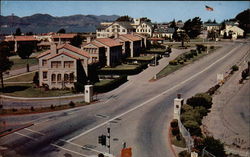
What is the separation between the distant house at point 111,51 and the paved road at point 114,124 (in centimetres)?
1662

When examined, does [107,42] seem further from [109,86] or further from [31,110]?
[31,110]

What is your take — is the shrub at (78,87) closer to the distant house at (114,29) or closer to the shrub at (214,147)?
the shrub at (214,147)

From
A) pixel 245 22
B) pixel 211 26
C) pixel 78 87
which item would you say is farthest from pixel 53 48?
pixel 211 26

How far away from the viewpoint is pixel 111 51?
7625 cm

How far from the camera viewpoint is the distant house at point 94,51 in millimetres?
70688

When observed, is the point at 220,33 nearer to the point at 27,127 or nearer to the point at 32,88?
the point at 32,88

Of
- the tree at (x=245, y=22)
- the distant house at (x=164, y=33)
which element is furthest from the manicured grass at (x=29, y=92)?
the tree at (x=245, y=22)

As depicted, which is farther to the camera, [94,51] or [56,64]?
[94,51]

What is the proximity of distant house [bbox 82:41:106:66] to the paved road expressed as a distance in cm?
1460

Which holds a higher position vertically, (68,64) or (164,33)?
(164,33)

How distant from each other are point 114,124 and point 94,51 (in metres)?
37.6

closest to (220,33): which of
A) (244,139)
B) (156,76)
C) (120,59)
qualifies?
(120,59)

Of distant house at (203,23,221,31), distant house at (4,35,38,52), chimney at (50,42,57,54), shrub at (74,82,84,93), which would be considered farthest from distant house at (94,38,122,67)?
distant house at (203,23,221,31)

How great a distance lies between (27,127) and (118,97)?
18804 millimetres
